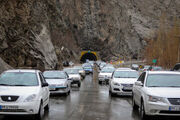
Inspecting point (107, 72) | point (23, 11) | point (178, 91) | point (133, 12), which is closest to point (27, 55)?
point (23, 11)

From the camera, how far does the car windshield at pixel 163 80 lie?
1067cm

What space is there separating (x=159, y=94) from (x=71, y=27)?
3461 inches

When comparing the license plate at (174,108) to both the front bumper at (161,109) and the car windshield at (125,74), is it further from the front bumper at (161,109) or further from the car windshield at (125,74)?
the car windshield at (125,74)

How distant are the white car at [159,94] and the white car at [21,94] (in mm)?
3604

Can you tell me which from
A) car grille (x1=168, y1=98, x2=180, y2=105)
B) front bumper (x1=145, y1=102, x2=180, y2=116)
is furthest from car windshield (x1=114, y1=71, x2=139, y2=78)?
car grille (x1=168, y1=98, x2=180, y2=105)

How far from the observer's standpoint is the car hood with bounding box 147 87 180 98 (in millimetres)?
9398

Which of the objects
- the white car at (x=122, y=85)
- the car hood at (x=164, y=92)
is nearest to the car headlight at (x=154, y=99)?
the car hood at (x=164, y=92)

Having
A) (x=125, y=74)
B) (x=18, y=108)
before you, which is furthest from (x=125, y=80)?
(x=18, y=108)

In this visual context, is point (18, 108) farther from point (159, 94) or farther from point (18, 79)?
point (159, 94)

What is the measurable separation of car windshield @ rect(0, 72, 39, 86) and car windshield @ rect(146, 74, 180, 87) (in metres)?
4.21

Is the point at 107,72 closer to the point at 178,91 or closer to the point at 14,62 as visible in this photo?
the point at 14,62

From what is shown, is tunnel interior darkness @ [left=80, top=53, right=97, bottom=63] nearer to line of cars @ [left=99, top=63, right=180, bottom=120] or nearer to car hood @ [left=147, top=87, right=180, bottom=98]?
line of cars @ [left=99, top=63, right=180, bottom=120]

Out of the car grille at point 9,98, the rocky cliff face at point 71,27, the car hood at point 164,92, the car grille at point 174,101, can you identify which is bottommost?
the car grille at point 174,101

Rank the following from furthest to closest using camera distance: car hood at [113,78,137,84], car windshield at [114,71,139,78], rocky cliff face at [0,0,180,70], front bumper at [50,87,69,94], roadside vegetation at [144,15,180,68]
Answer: roadside vegetation at [144,15,180,68]
rocky cliff face at [0,0,180,70]
car windshield at [114,71,139,78]
front bumper at [50,87,69,94]
car hood at [113,78,137,84]
